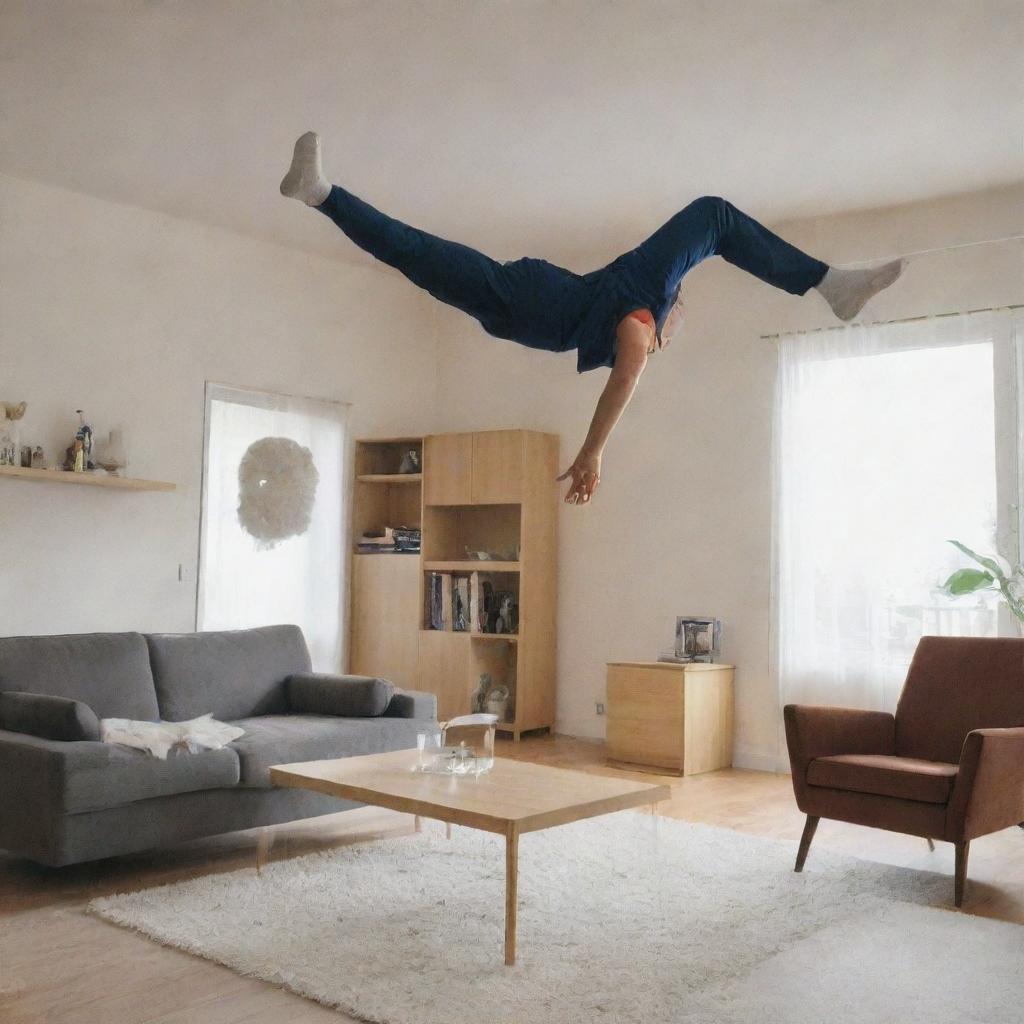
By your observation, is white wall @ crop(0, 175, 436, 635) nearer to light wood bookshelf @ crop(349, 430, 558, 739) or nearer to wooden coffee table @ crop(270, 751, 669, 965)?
light wood bookshelf @ crop(349, 430, 558, 739)

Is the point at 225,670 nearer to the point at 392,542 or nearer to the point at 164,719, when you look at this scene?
the point at 164,719

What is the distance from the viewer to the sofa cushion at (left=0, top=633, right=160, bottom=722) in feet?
14.5

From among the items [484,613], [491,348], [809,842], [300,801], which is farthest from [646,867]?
[491,348]

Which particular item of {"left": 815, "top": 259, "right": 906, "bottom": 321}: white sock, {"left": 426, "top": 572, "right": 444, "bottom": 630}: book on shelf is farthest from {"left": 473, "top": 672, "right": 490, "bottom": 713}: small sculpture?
{"left": 815, "top": 259, "right": 906, "bottom": 321}: white sock

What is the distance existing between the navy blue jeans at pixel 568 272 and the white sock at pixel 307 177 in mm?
41

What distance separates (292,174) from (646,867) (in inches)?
108

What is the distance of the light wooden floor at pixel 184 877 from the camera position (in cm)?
277

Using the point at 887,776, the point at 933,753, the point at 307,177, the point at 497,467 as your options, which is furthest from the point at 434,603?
the point at 307,177

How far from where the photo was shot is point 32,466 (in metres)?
5.67

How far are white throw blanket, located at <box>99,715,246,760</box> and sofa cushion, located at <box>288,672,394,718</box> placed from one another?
73 cm

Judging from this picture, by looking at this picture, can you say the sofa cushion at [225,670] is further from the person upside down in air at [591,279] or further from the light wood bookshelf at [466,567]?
the person upside down in air at [591,279]

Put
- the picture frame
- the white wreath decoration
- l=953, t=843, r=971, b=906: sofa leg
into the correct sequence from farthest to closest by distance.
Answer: the white wreath decoration, the picture frame, l=953, t=843, r=971, b=906: sofa leg

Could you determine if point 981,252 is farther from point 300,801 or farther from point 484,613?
point 300,801

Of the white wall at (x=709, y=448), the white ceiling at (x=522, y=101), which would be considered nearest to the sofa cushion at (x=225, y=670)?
the white wall at (x=709, y=448)
